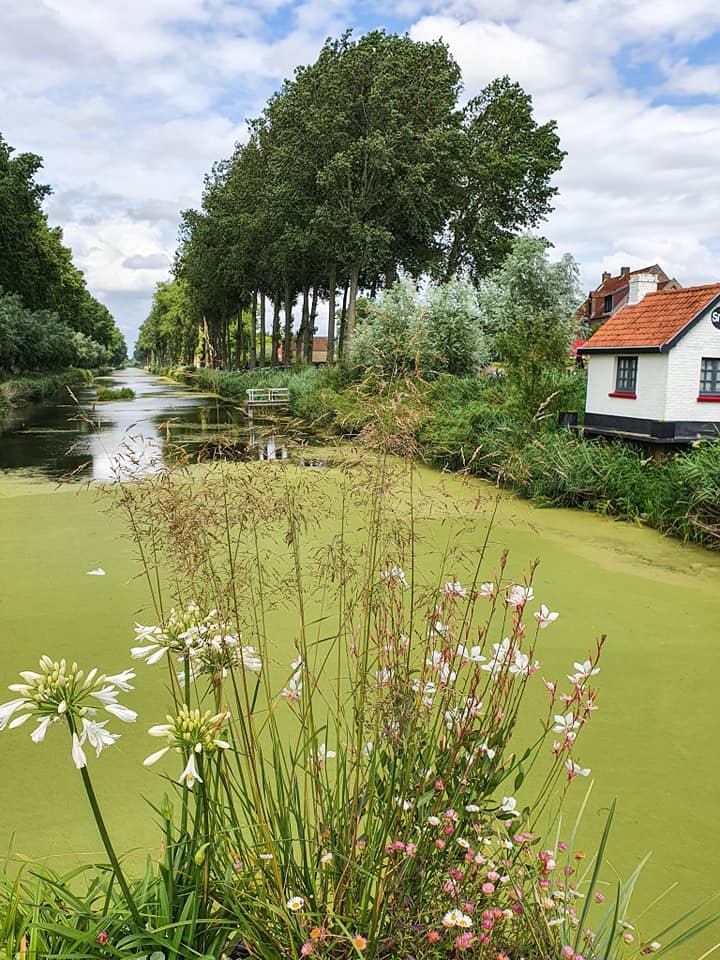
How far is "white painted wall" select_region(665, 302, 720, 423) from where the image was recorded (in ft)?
28.8

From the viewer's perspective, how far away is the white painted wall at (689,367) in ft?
28.8

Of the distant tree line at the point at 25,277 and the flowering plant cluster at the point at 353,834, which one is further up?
the distant tree line at the point at 25,277

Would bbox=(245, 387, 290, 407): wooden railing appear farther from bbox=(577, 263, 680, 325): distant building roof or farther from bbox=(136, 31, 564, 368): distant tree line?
bbox=(577, 263, 680, 325): distant building roof

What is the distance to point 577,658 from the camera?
4.31 m

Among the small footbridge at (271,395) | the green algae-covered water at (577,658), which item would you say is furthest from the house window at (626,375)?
the small footbridge at (271,395)

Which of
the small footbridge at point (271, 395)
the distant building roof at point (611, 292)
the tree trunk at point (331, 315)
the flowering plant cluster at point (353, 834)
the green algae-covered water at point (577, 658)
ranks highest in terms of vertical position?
the distant building roof at point (611, 292)

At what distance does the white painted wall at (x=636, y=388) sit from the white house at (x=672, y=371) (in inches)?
0.5

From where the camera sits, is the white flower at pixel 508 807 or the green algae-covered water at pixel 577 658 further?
the green algae-covered water at pixel 577 658

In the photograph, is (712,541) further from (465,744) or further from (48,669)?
(48,669)

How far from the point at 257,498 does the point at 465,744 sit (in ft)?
2.41

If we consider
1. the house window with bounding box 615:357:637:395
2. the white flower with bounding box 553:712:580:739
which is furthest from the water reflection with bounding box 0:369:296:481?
the house window with bounding box 615:357:637:395

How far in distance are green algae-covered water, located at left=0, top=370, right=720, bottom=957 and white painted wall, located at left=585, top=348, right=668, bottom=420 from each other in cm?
193

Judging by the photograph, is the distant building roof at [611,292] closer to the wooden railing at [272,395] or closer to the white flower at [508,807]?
the wooden railing at [272,395]

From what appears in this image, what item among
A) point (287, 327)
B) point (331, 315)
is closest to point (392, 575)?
point (331, 315)
